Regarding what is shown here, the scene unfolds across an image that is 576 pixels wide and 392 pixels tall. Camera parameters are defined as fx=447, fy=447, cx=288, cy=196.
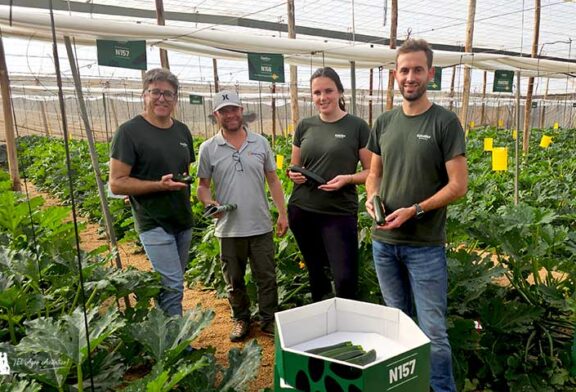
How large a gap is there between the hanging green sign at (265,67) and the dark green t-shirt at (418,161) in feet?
11.1

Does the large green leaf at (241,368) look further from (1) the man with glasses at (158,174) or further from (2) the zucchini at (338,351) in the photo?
(1) the man with glasses at (158,174)

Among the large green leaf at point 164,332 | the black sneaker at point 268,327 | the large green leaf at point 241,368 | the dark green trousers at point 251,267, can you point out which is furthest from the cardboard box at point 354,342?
the black sneaker at point 268,327

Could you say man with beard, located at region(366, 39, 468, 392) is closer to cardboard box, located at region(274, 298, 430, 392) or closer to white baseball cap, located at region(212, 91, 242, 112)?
cardboard box, located at region(274, 298, 430, 392)

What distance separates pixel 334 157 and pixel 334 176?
136mm

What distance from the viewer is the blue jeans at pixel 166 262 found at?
118 inches

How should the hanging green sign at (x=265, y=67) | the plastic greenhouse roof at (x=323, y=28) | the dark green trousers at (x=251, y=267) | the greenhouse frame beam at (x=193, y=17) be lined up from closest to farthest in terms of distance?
the dark green trousers at (x=251, y=267) < the plastic greenhouse roof at (x=323, y=28) < the hanging green sign at (x=265, y=67) < the greenhouse frame beam at (x=193, y=17)

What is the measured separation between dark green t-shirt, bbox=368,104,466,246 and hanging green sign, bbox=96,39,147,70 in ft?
9.19

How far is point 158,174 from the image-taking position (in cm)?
298

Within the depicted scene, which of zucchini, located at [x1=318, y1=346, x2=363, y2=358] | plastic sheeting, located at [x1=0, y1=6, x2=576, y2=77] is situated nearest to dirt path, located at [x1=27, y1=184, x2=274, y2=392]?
zucchini, located at [x1=318, y1=346, x2=363, y2=358]

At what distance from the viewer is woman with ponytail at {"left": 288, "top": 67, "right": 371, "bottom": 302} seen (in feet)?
10.1

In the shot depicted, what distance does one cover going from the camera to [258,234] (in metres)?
3.44

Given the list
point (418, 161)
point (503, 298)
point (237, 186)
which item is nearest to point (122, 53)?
point (237, 186)

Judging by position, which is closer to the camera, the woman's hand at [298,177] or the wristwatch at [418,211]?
the wristwatch at [418,211]

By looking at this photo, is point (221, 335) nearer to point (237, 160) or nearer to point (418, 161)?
point (237, 160)
